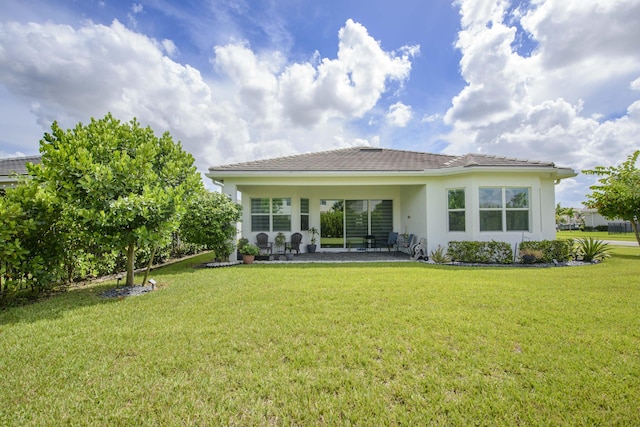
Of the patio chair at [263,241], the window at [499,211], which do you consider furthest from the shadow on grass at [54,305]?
the window at [499,211]

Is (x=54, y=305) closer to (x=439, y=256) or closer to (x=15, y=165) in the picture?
(x=439, y=256)

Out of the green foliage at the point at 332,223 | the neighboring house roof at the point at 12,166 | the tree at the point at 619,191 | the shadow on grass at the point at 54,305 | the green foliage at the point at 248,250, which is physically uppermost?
the neighboring house roof at the point at 12,166

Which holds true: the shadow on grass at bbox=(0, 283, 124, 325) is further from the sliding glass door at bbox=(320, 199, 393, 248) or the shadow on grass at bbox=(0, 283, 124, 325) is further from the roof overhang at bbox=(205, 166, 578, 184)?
Result: the sliding glass door at bbox=(320, 199, 393, 248)

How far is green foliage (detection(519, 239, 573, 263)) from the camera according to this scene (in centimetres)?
1014

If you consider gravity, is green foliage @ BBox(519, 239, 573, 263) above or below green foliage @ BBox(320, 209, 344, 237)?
below

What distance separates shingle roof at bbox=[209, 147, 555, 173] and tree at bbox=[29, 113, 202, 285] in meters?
4.34

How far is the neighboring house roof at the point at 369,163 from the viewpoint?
1073 centimetres

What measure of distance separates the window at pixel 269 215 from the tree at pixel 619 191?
1653cm

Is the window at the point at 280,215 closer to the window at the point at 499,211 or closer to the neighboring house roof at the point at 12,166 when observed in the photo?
the window at the point at 499,211

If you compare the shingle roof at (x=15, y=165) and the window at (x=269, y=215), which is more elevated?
the shingle roof at (x=15, y=165)

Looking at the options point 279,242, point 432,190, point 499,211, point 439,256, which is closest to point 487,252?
point 439,256

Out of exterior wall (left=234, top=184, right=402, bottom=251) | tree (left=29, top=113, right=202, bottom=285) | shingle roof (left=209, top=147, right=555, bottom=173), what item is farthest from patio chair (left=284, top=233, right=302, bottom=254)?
tree (left=29, top=113, right=202, bottom=285)

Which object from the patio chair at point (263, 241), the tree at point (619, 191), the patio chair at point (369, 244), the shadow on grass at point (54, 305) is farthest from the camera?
the patio chair at point (369, 244)

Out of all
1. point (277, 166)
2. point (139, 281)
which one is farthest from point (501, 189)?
point (139, 281)
